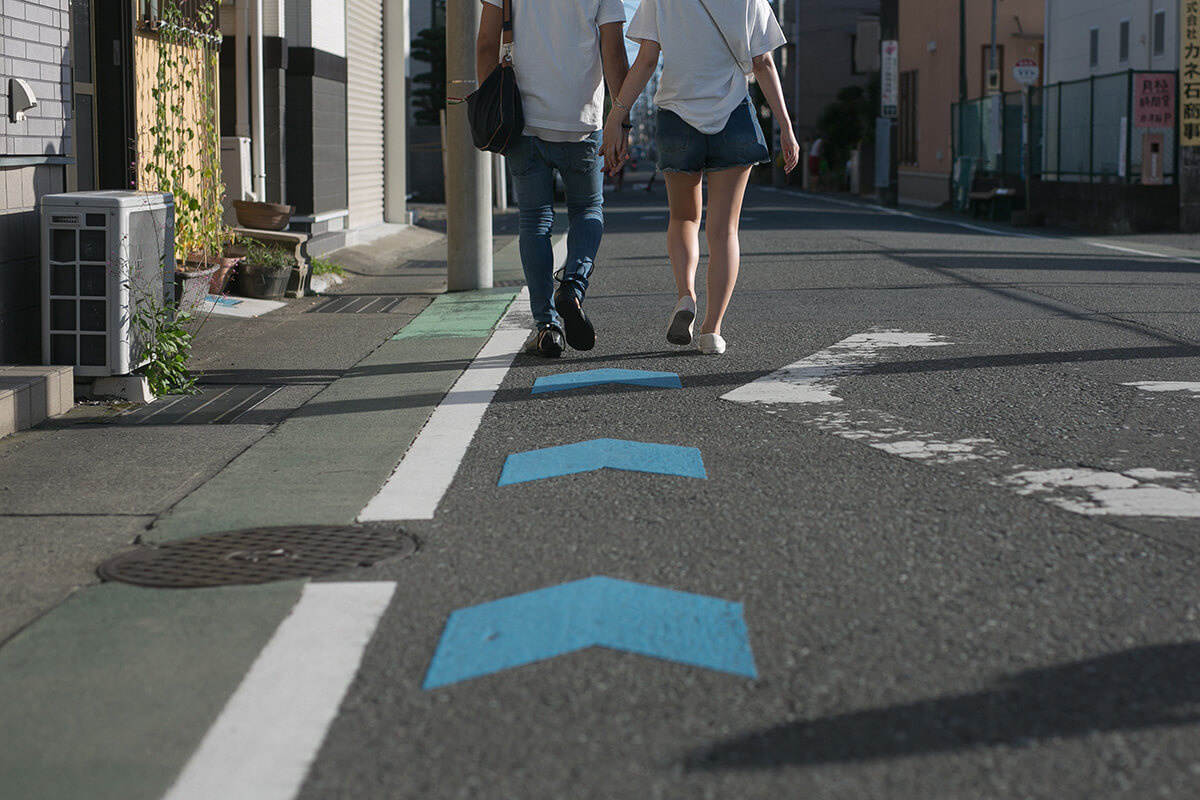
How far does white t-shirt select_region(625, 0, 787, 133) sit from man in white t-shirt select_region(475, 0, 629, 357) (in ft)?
0.77

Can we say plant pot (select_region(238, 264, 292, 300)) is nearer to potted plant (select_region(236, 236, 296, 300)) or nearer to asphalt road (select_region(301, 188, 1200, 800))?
potted plant (select_region(236, 236, 296, 300))

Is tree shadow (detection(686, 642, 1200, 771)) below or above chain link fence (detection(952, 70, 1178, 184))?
below

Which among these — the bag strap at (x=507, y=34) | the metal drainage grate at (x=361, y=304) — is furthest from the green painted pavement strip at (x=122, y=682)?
the metal drainage grate at (x=361, y=304)

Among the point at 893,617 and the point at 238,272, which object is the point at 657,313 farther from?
the point at 893,617

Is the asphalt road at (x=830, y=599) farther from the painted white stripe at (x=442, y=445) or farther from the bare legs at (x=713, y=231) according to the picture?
the bare legs at (x=713, y=231)

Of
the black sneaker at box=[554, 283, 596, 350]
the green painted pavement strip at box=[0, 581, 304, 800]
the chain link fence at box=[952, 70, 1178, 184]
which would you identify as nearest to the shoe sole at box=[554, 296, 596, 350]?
the black sneaker at box=[554, 283, 596, 350]

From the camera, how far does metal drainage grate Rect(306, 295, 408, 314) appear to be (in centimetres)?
930

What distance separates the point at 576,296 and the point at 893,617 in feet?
12.3

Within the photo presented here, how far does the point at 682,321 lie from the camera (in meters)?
6.61

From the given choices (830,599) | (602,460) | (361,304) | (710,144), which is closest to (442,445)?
(602,460)

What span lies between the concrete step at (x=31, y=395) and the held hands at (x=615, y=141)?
2397mm

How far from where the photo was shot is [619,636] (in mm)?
2768

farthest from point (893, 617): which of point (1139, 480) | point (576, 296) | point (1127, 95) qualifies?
point (1127, 95)

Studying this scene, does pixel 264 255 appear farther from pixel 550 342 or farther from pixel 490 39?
pixel 550 342
